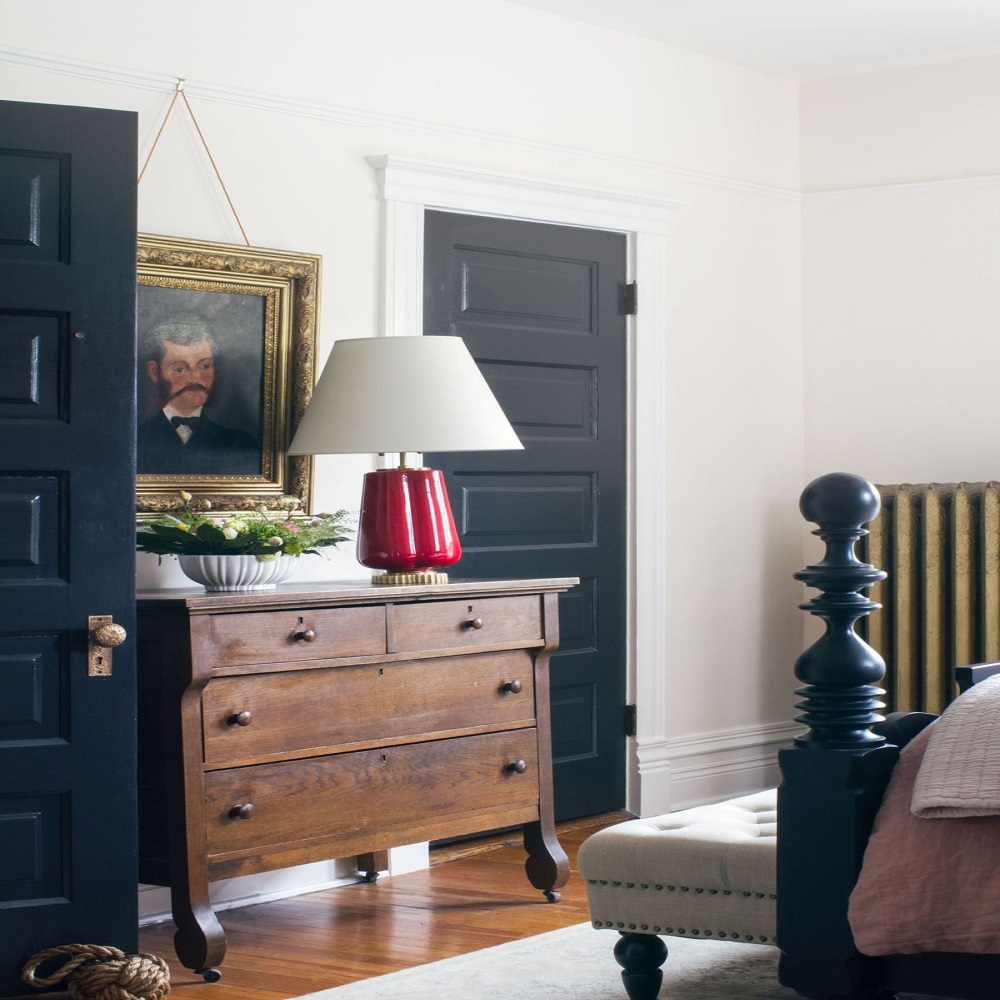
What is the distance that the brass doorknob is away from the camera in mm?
3092

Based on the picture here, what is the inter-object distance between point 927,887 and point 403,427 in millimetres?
1862

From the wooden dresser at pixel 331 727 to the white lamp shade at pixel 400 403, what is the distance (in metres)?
0.37

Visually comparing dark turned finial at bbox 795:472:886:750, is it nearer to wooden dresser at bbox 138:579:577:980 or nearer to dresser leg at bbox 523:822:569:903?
wooden dresser at bbox 138:579:577:980

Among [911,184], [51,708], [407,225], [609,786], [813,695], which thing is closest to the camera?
[813,695]

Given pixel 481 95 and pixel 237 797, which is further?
pixel 481 95

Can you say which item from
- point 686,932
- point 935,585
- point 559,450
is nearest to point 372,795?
point 686,932

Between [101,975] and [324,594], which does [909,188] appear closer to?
[324,594]

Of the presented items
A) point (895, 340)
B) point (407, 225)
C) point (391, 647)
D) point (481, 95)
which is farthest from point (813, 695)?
point (895, 340)

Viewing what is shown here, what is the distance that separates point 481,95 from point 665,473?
1.40 m

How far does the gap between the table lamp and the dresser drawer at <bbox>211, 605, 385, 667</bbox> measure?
0.26 m

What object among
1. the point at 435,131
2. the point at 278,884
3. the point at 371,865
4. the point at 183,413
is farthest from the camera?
the point at 435,131

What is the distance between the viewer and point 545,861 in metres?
3.90

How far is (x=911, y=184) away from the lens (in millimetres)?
5332

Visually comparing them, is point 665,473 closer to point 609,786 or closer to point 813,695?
point 609,786
